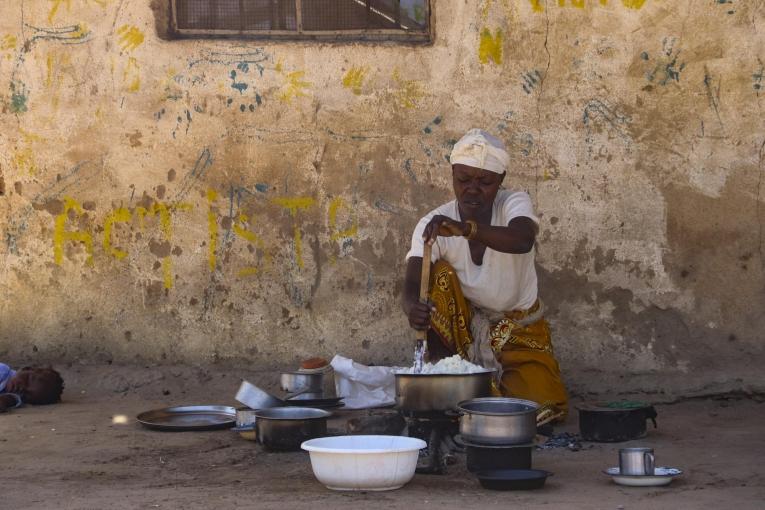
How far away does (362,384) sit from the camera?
6.01 metres

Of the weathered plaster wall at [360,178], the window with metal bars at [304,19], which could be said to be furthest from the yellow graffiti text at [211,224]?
the window with metal bars at [304,19]

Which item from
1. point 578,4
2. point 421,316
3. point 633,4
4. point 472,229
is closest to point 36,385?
point 421,316

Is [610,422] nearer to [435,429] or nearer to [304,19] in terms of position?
[435,429]

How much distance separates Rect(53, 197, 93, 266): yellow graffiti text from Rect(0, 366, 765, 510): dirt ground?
0.70 metres

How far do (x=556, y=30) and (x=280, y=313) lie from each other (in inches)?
81.6

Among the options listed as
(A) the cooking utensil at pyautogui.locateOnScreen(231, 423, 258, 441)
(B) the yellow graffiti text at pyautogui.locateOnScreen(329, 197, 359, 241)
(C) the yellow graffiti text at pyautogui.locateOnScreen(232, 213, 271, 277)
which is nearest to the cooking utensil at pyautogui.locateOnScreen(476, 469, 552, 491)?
(A) the cooking utensil at pyautogui.locateOnScreen(231, 423, 258, 441)

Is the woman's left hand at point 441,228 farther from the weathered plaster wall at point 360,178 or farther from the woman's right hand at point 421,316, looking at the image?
the weathered plaster wall at point 360,178

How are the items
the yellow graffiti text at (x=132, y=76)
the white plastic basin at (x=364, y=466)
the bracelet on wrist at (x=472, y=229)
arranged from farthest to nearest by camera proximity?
1. the yellow graffiti text at (x=132, y=76)
2. the bracelet on wrist at (x=472, y=229)
3. the white plastic basin at (x=364, y=466)

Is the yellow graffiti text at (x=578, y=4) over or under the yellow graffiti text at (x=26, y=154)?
over

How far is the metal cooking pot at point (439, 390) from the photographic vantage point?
178 inches

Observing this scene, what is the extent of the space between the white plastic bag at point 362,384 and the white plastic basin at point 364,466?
1975 mm

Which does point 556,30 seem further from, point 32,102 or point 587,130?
point 32,102

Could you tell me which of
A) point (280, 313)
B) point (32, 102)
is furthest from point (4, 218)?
point (280, 313)

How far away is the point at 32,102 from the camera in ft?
21.0
